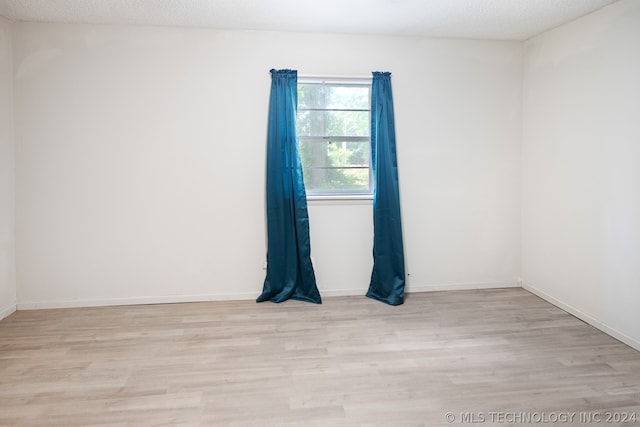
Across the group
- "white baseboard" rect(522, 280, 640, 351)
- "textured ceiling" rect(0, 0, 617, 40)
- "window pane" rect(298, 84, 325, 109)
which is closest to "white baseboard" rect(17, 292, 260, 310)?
"window pane" rect(298, 84, 325, 109)

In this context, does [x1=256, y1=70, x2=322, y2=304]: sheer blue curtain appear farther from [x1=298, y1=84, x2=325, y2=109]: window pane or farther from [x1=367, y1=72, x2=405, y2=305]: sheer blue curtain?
[x1=367, y1=72, x2=405, y2=305]: sheer blue curtain

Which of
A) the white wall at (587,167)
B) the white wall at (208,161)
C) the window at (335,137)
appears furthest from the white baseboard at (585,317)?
the window at (335,137)

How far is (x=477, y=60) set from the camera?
12.7 ft

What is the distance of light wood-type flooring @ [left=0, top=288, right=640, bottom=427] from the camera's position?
2.04 meters

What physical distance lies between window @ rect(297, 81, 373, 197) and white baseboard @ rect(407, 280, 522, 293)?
3.62 ft

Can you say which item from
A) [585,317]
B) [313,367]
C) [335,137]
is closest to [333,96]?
[335,137]

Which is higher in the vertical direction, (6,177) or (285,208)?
(6,177)

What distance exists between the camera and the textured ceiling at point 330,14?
9.73ft

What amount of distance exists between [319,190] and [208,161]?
3.62 feet

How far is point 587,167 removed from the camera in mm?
3186

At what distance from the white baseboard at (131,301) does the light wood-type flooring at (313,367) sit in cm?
9

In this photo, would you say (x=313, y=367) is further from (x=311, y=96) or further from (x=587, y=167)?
(x=587, y=167)

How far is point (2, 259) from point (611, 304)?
501 centimetres

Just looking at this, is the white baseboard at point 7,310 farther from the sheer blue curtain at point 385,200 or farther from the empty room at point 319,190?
the sheer blue curtain at point 385,200
